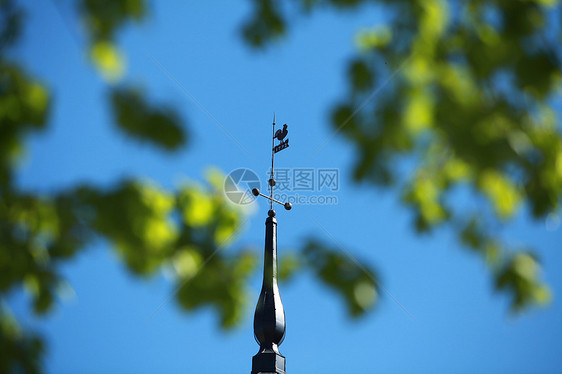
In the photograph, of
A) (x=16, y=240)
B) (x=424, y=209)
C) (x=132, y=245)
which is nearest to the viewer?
(x=132, y=245)

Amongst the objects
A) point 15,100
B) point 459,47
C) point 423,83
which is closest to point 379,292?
point 423,83

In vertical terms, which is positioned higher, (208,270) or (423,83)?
(423,83)

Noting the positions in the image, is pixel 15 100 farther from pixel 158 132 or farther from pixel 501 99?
pixel 501 99

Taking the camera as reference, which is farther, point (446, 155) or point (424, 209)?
point (424, 209)

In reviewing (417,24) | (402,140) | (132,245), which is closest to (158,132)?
(132,245)

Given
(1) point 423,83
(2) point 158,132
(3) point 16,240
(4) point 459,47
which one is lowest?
(3) point 16,240

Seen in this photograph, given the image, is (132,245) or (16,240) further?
(16,240)

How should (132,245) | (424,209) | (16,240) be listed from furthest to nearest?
(424,209) < (16,240) < (132,245)

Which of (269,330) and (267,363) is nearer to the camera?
(267,363)

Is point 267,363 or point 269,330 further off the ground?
point 269,330

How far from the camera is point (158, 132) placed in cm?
383

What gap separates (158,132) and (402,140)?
1544 millimetres

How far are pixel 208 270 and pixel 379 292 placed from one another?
1.10m

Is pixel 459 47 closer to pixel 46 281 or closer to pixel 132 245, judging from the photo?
pixel 132 245
